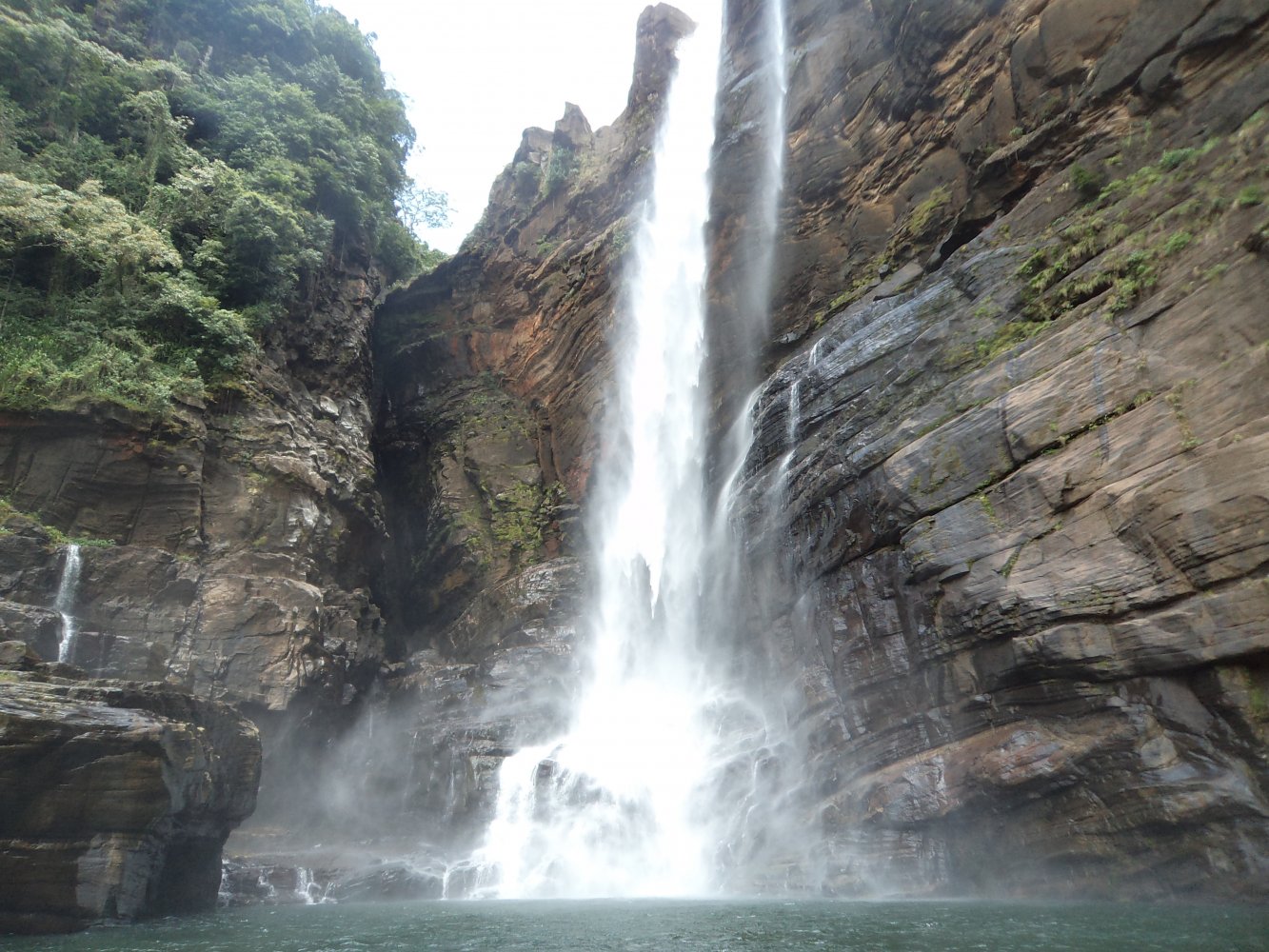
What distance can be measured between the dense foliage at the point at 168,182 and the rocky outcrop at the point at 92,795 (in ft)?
32.6

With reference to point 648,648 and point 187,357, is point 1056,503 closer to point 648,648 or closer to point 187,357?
point 648,648

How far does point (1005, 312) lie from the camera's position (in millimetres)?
15367

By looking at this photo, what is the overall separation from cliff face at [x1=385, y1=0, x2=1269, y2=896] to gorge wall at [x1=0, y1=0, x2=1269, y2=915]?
61 mm

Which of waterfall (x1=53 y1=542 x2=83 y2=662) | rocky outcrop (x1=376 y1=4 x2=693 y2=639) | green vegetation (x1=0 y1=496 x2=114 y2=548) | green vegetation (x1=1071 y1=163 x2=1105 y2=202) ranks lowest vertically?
waterfall (x1=53 y1=542 x2=83 y2=662)

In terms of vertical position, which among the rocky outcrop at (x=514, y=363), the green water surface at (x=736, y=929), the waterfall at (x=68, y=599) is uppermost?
the rocky outcrop at (x=514, y=363)

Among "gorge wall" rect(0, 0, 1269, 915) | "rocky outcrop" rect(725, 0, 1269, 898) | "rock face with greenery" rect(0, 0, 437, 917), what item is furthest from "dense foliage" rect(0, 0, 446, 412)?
"rocky outcrop" rect(725, 0, 1269, 898)

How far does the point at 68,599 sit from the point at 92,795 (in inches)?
305

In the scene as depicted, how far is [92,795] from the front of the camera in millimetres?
11734

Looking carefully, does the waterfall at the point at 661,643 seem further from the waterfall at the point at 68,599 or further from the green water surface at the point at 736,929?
the waterfall at the point at 68,599

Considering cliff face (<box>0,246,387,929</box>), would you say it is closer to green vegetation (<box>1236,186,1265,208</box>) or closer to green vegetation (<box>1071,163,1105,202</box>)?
green vegetation (<box>1236,186,1265,208</box>)

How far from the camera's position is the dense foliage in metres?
21.0

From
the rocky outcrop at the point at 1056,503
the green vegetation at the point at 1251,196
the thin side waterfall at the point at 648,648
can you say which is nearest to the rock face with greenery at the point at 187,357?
the thin side waterfall at the point at 648,648

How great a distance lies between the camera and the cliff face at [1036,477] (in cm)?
1074

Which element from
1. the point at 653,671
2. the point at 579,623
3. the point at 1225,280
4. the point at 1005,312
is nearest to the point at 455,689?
the point at 579,623
